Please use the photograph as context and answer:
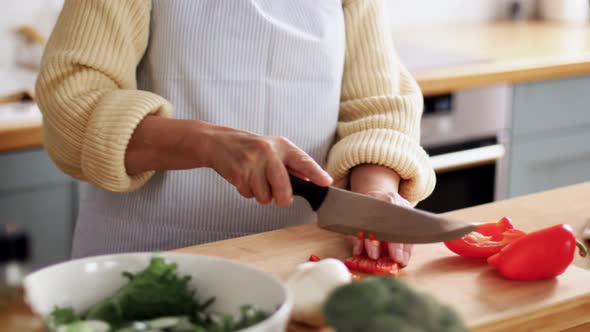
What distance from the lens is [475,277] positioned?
0.97m

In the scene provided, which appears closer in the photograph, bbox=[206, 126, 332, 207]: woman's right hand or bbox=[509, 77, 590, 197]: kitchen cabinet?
bbox=[206, 126, 332, 207]: woman's right hand

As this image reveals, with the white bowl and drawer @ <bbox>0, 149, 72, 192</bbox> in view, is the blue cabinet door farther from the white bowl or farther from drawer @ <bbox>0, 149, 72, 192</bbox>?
the white bowl

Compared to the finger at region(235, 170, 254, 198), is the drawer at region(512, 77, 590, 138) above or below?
below

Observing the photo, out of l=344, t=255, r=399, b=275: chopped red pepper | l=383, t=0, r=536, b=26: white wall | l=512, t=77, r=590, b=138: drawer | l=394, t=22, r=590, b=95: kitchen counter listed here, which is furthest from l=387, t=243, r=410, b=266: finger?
l=383, t=0, r=536, b=26: white wall

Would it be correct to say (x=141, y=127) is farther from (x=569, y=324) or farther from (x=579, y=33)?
(x=579, y=33)

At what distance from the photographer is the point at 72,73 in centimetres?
117

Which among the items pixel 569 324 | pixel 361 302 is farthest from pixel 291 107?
pixel 361 302

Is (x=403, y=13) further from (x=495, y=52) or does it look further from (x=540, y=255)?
(x=540, y=255)

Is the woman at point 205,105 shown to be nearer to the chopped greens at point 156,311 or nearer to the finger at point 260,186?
the finger at point 260,186

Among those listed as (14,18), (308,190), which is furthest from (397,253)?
(14,18)

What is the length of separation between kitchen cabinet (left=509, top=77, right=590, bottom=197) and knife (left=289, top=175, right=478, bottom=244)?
1.58 m

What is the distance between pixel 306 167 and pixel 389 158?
10.7 inches

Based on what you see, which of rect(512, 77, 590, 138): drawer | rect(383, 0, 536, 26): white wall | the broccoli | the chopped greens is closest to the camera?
the broccoli

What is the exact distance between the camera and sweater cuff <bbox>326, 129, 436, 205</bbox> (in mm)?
1201
